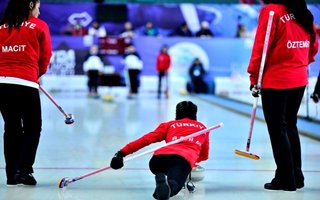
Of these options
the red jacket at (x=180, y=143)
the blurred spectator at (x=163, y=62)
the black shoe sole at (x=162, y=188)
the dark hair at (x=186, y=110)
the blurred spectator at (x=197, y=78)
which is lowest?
the blurred spectator at (x=197, y=78)

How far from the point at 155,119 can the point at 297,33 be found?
24.3 ft

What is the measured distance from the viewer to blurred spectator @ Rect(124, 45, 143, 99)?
21.2 metres

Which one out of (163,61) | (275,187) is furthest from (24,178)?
(163,61)

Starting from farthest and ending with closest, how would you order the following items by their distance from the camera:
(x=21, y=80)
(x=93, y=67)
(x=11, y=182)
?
(x=93, y=67) → (x=11, y=182) → (x=21, y=80)

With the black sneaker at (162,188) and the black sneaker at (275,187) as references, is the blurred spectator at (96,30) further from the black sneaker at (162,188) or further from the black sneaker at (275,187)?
the black sneaker at (162,188)

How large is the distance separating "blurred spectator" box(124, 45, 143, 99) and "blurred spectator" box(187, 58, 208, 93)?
1.80m

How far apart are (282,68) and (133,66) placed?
1551 centimetres

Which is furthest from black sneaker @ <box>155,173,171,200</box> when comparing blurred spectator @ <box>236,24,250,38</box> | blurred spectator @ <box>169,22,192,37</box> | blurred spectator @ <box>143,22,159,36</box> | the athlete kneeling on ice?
blurred spectator @ <box>169,22,192,37</box>

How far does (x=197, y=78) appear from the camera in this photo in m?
22.5

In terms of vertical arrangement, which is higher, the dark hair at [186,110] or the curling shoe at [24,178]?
the dark hair at [186,110]

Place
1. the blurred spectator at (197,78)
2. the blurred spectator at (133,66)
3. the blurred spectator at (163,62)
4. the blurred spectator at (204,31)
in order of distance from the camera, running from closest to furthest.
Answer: the blurred spectator at (133,66)
the blurred spectator at (163,62)
the blurred spectator at (197,78)
the blurred spectator at (204,31)

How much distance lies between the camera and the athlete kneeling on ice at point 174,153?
5289 millimetres

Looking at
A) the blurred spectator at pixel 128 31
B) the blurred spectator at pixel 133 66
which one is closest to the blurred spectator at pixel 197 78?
the blurred spectator at pixel 133 66

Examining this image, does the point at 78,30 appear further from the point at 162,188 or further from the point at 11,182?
the point at 162,188
